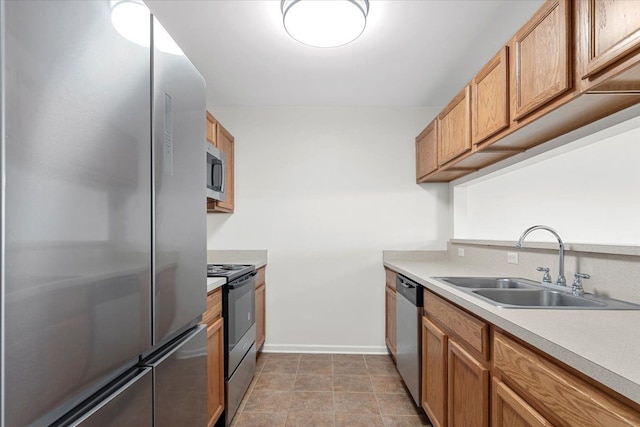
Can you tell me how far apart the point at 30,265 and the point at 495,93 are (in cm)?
205

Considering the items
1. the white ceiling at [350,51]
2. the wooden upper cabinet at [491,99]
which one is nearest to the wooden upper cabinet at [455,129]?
the wooden upper cabinet at [491,99]

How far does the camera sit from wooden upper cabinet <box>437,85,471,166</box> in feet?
7.49

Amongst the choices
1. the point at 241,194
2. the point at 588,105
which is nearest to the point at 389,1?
the point at 588,105

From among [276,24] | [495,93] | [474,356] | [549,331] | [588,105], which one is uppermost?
[276,24]

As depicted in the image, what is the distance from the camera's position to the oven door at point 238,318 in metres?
2.11

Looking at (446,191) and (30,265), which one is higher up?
(446,191)

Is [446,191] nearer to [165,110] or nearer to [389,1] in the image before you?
[389,1]

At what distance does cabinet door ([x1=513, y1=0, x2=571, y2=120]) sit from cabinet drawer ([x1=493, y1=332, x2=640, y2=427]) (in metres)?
1.00

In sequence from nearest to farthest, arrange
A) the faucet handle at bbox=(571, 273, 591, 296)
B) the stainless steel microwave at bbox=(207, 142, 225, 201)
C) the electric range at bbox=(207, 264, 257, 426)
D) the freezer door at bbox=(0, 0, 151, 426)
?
the freezer door at bbox=(0, 0, 151, 426)
the faucet handle at bbox=(571, 273, 591, 296)
the electric range at bbox=(207, 264, 257, 426)
the stainless steel microwave at bbox=(207, 142, 225, 201)

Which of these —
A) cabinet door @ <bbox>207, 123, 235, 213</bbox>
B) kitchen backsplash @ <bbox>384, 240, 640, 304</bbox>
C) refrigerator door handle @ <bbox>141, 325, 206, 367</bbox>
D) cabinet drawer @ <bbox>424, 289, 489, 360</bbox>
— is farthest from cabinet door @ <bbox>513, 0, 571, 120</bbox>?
cabinet door @ <bbox>207, 123, 235, 213</bbox>

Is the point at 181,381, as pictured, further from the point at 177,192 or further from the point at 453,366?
the point at 453,366

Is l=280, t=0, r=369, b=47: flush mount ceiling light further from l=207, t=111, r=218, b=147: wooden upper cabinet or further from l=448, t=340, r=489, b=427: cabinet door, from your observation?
l=448, t=340, r=489, b=427: cabinet door

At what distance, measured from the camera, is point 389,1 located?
1887mm

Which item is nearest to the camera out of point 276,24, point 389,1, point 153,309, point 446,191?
point 153,309
